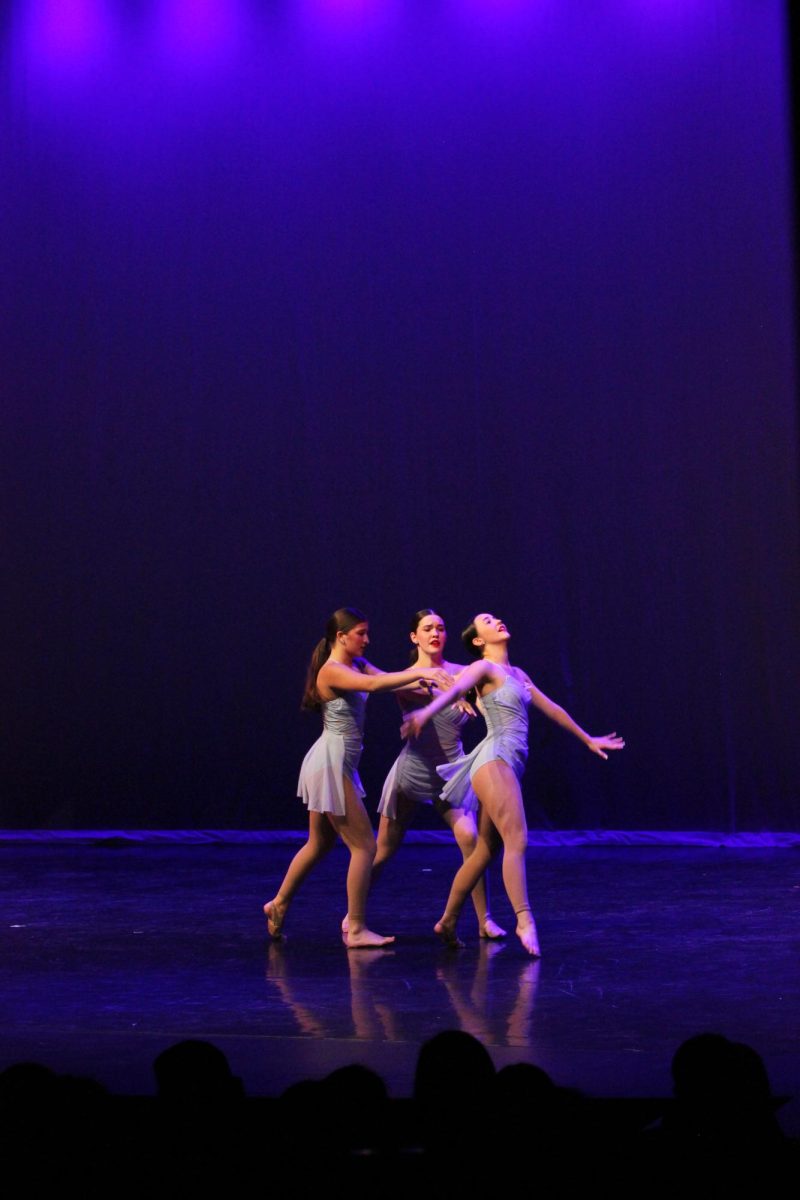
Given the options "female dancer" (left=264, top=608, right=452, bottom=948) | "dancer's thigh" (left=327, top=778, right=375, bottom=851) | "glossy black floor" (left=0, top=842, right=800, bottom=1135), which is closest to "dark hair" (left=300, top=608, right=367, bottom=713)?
"female dancer" (left=264, top=608, right=452, bottom=948)

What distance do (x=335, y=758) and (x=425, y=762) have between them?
39 cm

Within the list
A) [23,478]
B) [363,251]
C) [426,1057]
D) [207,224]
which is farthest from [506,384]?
[426,1057]

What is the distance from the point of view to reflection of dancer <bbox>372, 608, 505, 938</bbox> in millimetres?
6016

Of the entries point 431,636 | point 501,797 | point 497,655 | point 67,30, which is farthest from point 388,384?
point 501,797

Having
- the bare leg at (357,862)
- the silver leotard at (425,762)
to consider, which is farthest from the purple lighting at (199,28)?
the bare leg at (357,862)

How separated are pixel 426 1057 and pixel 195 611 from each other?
7827mm

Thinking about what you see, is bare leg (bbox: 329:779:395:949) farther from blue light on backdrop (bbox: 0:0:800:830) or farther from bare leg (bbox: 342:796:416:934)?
blue light on backdrop (bbox: 0:0:800:830)

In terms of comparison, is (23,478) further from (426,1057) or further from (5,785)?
(426,1057)

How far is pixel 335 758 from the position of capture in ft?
19.4

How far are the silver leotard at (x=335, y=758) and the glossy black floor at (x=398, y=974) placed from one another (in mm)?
577

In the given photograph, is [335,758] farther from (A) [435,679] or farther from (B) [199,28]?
(B) [199,28]

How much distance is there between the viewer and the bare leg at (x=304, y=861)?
5.86 metres

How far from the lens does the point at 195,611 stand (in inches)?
388

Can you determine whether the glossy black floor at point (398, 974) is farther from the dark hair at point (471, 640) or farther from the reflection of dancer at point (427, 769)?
the dark hair at point (471, 640)
